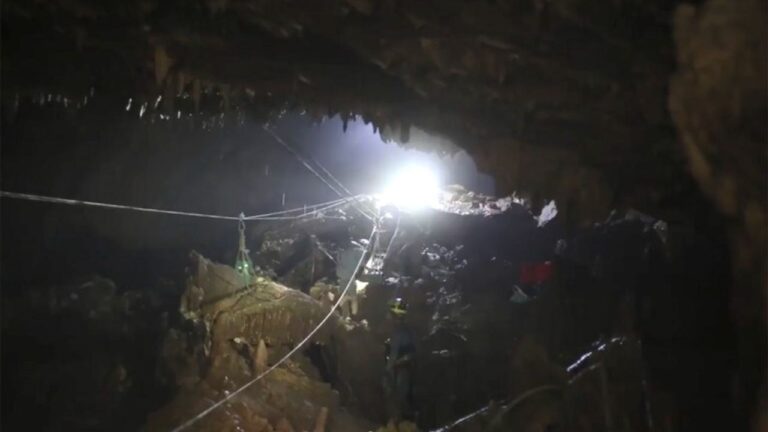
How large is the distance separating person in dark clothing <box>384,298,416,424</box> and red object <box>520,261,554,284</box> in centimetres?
369

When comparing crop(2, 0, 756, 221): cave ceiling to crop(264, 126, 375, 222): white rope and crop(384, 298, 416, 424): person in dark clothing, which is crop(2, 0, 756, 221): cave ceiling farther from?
crop(264, 126, 375, 222): white rope

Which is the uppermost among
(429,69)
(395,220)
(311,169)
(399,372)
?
(311,169)

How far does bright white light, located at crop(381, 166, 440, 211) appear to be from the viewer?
52.9 feet

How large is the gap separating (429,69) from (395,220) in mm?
10906

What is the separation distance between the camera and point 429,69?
520cm

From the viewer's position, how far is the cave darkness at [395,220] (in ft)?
14.4

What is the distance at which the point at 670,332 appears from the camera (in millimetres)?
7031

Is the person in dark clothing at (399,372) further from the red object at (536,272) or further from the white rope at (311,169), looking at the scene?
the white rope at (311,169)

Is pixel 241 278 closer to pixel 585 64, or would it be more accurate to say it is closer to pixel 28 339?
pixel 28 339

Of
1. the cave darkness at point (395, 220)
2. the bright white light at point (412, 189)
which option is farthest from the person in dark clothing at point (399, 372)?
the bright white light at point (412, 189)

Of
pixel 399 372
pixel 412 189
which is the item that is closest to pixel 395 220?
pixel 412 189

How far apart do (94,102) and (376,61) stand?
3.47m

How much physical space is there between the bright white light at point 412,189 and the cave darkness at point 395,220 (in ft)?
2.12

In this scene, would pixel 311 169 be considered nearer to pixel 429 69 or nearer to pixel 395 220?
pixel 395 220
